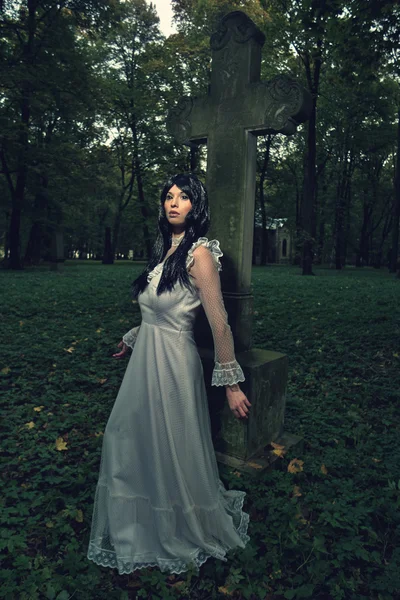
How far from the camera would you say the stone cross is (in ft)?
10.1

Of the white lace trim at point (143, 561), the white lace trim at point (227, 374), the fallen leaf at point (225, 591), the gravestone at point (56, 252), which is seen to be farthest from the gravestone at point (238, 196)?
the gravestone at point (56, 252)

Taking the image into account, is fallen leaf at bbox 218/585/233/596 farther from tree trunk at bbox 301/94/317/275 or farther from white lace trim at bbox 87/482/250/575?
tree trunk at bbox 301/94/317/275

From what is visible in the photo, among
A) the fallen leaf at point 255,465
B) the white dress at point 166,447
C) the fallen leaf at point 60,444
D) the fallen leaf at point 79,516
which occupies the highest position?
the white dress at point 166,447

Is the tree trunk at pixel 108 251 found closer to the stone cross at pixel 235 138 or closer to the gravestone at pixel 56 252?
the gravestone at pixel 56 252

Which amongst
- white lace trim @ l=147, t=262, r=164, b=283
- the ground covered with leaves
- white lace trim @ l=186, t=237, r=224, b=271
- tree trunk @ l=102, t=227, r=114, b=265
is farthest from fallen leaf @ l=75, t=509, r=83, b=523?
tree trunk @ l=102, t=227, r=114, b=265

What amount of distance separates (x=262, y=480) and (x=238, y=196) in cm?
207

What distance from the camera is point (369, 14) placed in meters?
6.55

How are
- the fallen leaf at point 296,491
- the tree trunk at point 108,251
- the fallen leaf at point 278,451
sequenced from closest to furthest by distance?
the fallen leaf at point 296,491 → the fallen leaf at point 278,451 → the tree trunk at point 108,251

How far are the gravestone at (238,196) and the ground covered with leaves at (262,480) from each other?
12.5 inches

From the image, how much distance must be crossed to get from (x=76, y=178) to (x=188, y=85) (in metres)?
11.2

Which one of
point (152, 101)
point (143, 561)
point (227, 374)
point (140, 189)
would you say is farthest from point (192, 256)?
point (140, 189)

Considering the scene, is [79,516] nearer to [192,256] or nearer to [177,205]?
[192,256]

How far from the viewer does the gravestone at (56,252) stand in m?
19.8

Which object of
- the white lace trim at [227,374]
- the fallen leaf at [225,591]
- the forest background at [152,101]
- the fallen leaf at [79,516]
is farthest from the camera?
the forest background at [152,101]
